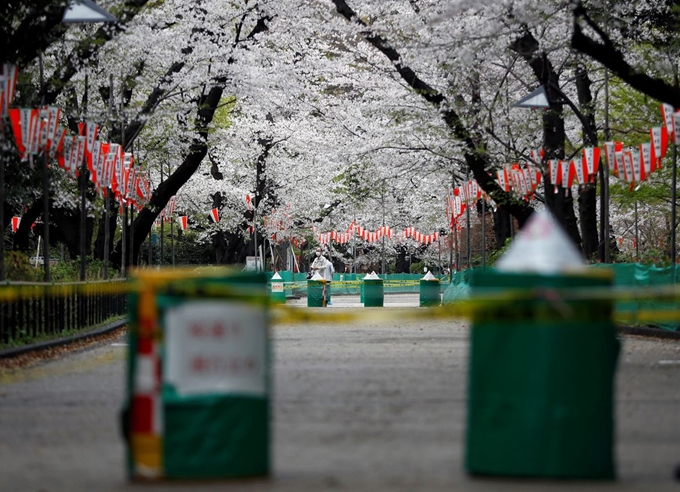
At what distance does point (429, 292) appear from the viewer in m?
44.7

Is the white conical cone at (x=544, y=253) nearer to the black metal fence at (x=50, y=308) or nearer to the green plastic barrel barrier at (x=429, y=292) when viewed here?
the black metal fence at (x=50, y=308)

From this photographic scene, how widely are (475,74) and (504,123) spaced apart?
1963 mm

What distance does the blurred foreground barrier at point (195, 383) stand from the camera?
24.6ft

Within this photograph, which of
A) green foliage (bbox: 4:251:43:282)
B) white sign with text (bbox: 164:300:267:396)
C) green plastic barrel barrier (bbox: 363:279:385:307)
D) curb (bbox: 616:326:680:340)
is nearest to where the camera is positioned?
white sign with text (bbox: 164:300:267:396)

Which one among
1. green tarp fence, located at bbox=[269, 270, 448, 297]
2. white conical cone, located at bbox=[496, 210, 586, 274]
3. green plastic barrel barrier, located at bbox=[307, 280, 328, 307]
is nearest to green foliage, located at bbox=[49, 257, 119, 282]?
green plastic barrel barrier, located at bbox=[307, 280, 328, 307]

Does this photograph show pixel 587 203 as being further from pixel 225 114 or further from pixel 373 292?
pixel 225 114

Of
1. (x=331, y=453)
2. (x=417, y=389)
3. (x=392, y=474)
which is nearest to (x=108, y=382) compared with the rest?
(x=417, y=389)

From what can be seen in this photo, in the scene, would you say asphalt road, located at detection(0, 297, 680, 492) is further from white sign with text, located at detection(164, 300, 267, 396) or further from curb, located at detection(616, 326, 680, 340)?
curb, located at detection(616, 326, 680, 340)

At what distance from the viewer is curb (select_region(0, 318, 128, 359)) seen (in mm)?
19422

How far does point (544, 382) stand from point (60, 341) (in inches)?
629

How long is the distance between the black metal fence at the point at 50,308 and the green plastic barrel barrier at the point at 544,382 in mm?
12099

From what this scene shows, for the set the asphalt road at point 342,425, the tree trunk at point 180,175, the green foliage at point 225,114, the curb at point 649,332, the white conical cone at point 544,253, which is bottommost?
the asphalt road at point 342,425

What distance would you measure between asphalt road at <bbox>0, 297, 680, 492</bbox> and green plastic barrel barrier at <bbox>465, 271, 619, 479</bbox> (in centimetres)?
16

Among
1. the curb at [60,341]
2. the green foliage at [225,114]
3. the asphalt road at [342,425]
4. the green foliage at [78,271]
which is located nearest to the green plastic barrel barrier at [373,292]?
the green foliage at [78,271]
